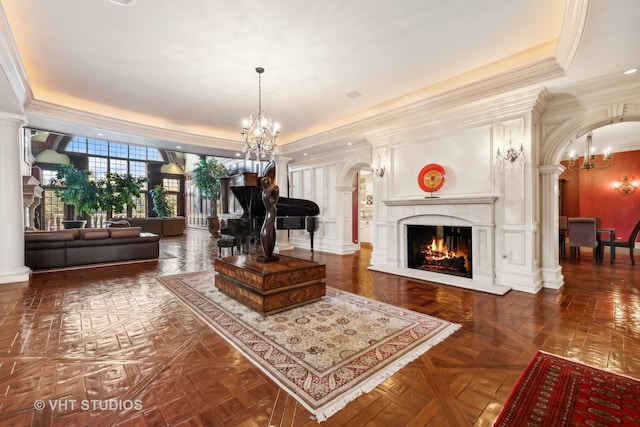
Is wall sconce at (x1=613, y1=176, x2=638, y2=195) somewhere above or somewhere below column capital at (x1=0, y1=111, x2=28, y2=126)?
below

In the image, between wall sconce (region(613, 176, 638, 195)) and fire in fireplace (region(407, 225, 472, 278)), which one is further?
wall sconce (region(613, 176, 638, 195))

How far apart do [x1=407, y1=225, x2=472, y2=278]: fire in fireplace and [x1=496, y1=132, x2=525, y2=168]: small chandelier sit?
1.13m

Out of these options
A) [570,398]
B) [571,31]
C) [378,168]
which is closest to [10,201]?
[378,168]

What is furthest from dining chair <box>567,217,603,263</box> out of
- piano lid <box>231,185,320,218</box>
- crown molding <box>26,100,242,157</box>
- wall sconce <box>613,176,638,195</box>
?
crown molding <box>26,100,242,157</box>

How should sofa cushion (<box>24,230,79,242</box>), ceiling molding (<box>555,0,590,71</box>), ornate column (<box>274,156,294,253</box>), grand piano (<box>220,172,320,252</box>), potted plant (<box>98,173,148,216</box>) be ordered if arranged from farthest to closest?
ornate column (<box>274,156,294,253</box>)
potted plant (<box>98,173,148,216</box>)
grand piano (<box>220,172,320,252</box>)
sofa cushion (<box>24,230,79,242</box>)
ceiling molding (<box>555,0,590,71</box>)

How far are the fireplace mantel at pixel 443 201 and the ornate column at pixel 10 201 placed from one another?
6283mm

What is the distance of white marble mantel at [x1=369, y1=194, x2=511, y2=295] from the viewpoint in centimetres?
Answer: 421

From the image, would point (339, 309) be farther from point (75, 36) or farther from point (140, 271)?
point (75, 36)

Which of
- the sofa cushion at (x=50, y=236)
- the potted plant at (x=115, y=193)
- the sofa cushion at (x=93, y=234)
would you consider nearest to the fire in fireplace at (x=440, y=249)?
the sofa cushion at (x=93, y=234)

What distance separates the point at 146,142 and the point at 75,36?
3472 millimetres

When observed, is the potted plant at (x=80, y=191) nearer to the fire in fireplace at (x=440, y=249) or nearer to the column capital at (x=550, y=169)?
the fire in fireplace at (x=440, y=249)

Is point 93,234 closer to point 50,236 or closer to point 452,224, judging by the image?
point 50,236

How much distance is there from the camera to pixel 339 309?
3.16m

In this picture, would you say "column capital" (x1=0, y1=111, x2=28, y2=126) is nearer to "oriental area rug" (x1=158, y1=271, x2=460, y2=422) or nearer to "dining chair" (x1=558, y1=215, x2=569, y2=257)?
"oriental area rug" (x1=158, y1=271, x2=460, y2=422)
